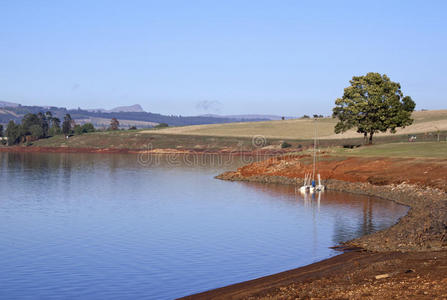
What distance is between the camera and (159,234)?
4138 centimetres

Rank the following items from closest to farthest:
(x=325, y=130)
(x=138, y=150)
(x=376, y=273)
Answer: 1. (x=376, y=273)
2. (x=138, y=150)
3. (x=325, y=130)

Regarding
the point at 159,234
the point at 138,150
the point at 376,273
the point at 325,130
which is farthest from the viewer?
the point at 325,130

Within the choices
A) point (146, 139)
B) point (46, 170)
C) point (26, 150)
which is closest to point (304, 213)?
point (46, 170)

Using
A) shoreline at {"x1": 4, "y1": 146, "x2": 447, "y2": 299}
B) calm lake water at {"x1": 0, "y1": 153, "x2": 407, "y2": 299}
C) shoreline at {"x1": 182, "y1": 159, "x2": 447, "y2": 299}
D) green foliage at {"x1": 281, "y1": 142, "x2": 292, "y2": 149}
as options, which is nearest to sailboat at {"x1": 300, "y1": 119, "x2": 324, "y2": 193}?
calm lake water at {"x1": 0, "y1": 153, "x2": 407, "y2": 299}

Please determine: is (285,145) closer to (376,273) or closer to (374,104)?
(374,104)

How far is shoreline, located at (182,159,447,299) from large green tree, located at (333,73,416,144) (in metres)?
51.9

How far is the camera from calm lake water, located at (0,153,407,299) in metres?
28.2

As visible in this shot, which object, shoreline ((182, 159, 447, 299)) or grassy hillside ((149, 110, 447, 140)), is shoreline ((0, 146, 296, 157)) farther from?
shoreline ((182, 159, 447, 299))

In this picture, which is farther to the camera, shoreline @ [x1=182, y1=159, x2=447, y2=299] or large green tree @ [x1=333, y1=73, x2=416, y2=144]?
large green tree @ [x1=333, y1=73, x2=416, y2=144]

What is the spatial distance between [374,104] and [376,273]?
226ft

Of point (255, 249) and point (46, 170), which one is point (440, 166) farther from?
point (46, 170)

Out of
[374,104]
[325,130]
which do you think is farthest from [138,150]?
[374,104]

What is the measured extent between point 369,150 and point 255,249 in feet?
175

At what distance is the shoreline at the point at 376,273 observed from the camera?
68.1ft
